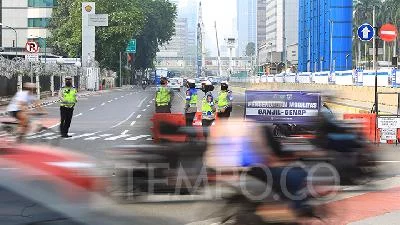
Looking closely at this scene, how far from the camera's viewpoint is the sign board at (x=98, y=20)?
72750 millimetres

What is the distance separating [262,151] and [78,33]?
75.6 meters

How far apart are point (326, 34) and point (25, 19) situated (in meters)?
46.7

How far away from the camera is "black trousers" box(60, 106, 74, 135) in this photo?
2039 cm

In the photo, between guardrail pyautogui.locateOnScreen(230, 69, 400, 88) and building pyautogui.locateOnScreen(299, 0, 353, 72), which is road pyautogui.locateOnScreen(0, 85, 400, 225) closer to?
guardrail pyautogui.locateOnScreen(230, 69, 400, 88)

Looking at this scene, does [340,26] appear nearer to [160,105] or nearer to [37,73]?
[37,73]

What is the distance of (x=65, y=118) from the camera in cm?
2078

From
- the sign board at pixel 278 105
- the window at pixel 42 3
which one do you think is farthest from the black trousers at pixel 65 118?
the window at pixel 42 3

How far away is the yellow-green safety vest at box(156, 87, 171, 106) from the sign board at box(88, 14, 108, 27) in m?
55.9

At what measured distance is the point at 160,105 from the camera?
18.0 meters

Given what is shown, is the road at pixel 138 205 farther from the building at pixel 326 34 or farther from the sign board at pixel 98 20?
the building at pixel 326 34

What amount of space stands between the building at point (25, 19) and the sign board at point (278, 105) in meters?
88.6

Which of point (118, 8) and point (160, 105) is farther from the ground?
point (118, 8)

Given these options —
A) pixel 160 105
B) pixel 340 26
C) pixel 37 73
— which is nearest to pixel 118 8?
pixel 340 26

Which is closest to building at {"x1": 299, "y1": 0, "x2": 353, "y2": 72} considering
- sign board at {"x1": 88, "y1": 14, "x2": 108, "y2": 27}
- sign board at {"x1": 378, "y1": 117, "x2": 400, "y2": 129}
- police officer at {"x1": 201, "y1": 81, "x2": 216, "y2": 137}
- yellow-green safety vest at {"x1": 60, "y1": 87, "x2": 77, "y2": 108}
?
sign board at {"x1": 88, "y1": 14, "x2": 108, "y2": 27}
